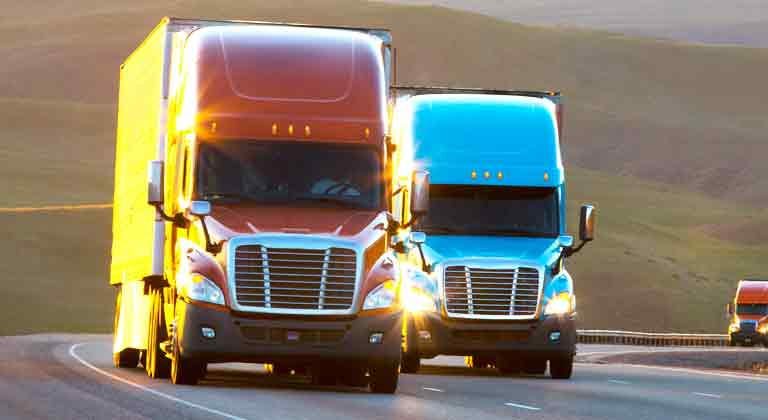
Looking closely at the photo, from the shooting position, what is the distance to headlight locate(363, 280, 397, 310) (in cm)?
2341

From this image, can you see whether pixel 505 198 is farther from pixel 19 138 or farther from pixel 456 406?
pixel 19 138

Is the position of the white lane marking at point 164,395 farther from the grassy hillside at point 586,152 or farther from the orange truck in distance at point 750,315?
the orange truck in distance at point 750,315

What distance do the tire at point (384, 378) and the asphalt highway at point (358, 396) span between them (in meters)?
0.17

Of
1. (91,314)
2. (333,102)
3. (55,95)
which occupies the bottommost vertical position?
(91,314)

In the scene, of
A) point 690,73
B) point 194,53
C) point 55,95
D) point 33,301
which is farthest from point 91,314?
point 690,73

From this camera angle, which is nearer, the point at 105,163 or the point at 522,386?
the point at 522,386

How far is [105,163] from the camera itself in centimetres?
11831

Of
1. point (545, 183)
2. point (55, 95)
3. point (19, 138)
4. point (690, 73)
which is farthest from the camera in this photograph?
point (690, 73)

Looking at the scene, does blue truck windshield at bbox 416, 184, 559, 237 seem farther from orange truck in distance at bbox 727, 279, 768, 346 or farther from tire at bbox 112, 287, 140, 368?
orange truck in distance at bbox 727, 279, 768, 346

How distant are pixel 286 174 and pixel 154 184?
161 cm

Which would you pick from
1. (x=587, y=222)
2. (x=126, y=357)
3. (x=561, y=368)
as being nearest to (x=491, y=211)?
(x=587, y=222)

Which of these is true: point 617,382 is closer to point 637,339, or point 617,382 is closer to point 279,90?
point 279,90

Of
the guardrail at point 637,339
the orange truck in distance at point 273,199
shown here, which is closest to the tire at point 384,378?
the orange truck in distance at point 273,199

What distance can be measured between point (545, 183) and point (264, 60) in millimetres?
7900
